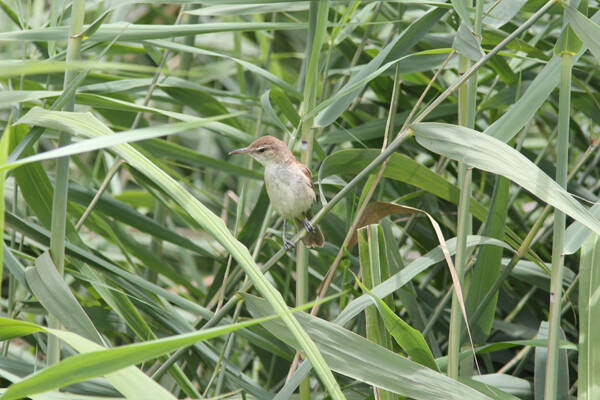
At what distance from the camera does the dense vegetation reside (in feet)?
3.75

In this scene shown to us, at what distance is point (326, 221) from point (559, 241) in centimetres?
108

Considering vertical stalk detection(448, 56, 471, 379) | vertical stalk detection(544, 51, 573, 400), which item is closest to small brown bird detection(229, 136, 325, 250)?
vertical stalk detection(448, 56, 471, 379)

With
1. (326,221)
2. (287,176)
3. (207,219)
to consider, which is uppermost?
(287,176)

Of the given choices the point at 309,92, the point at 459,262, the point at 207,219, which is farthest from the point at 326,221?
the point at 207,219

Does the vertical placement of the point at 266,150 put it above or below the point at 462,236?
above

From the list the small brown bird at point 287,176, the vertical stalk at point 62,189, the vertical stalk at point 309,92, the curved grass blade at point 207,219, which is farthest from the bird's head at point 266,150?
the curved grass blade at point 207,219

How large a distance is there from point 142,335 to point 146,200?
0.86m

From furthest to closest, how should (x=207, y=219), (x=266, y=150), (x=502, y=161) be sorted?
1. (x=266, y=150)
2. (x=502, y=161)
3. (x=207, y=219)

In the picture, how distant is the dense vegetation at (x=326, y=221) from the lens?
1.14 m

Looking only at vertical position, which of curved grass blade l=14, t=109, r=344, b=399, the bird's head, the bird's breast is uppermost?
the bird's head

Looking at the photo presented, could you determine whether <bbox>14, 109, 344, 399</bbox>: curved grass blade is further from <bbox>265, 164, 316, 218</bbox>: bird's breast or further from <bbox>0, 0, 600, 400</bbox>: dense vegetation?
<bbox>265, 164, 316, 218</bbox>: bird's breast

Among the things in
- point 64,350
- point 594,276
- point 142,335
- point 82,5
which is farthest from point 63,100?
point 594,276

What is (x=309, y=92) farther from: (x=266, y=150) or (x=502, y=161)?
(x=266, y=150)

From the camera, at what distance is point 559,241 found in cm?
126
